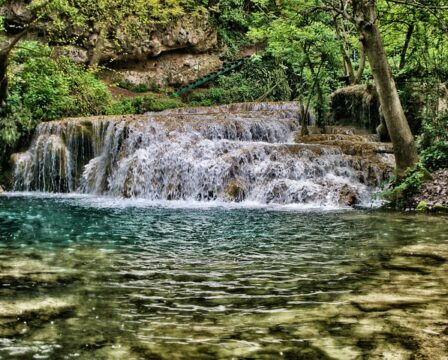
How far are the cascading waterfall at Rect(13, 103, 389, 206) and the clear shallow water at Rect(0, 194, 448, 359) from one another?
381cm

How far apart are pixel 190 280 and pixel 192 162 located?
9.64 meters

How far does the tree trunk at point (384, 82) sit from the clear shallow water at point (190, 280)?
5.96 feet

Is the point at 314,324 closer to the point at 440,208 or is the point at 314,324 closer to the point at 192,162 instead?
the point at 440,208

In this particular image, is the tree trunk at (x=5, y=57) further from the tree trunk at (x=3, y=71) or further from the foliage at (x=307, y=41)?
the foliage at (x=307, y=41)

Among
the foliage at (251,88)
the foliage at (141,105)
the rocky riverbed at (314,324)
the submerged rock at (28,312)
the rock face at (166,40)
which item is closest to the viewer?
the rocky riverbed at (314,324)

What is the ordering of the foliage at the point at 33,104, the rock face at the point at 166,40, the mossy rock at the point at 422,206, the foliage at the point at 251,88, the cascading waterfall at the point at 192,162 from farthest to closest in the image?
the rock face at the point at 166,40 → the foliage at the point at 251,88 → the foliage at the point at 33,104 → the cascading waterfall at the point at 192,162 → the mossy rock at the point at 422,206

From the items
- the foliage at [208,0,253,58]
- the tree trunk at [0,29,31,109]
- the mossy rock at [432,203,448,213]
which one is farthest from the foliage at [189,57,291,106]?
the mossy rock at [432,203,448,213]

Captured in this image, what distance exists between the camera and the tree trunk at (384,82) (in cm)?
895

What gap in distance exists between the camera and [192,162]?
13820 mm

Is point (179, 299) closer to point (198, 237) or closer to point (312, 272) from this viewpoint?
point (312, 272)

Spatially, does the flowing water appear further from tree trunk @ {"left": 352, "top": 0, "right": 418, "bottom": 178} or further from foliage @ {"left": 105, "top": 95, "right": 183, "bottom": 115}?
foliage @ {"left": 105, "top": 95, "right": 183, "bottom": 115}

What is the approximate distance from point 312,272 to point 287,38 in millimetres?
12327

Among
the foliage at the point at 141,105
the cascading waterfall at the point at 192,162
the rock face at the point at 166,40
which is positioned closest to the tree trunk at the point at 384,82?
the cascading waterfall at the point at 192,162

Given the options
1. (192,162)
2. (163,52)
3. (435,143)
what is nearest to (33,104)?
(192,162)
